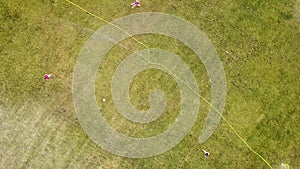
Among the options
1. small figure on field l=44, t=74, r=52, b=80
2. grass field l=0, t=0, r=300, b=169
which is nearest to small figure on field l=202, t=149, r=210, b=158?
grass field l=0, t=0, r=300, b=169

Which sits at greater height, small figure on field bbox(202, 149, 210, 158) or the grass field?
the grass field

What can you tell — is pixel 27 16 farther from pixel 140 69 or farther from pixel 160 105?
pixel 160 105

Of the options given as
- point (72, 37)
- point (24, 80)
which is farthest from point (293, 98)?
point (24, 80)

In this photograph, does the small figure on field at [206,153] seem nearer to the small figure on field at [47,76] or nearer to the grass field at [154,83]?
the grass field at [154,83]

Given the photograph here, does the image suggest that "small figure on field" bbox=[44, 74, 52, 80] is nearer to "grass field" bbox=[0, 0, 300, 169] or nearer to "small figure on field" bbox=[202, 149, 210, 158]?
"grass field" bbox=[0, 0, 300, 169]

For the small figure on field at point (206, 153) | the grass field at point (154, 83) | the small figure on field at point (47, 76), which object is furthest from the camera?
the small figure on field at point (47, 76)

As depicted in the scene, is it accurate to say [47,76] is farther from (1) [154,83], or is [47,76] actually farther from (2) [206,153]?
(2) [206,153]

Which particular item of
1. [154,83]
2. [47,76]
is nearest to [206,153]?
[154,83]

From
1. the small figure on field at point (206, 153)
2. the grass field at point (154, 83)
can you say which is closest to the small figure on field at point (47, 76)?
the grass field at point (154, 83)
